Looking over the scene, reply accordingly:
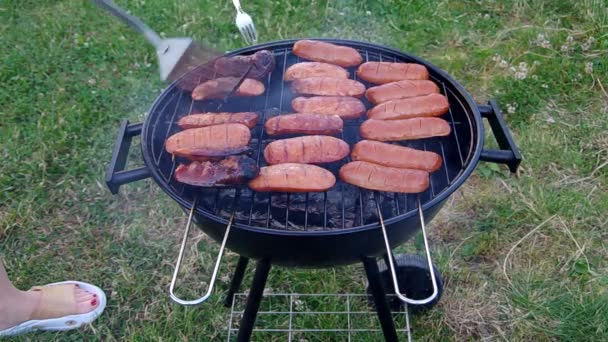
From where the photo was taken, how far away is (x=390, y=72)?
232cm

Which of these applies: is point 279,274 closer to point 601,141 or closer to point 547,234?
point 547,234

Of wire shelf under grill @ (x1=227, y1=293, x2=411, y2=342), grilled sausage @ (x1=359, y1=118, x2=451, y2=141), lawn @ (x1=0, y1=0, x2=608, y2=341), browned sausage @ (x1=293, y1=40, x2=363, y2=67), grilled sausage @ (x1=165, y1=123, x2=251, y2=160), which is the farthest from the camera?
lawn @ (x1=0, y1=0, x2=608, y2=341)

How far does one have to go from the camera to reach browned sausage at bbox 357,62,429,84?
7.57 ft

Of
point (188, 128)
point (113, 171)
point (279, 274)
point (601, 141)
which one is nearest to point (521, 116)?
point (601, 141)

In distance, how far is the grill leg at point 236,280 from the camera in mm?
2584

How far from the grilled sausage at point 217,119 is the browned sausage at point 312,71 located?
0.31m

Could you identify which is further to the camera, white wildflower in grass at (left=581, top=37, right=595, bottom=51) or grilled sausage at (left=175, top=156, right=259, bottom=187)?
white wildflower in grass at (left=581, top=37, right=595, bottom=51)

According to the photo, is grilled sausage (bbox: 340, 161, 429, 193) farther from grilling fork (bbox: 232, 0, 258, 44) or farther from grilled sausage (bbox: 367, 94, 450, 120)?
grilling fork (bbox: 232, 0, 258, 44)

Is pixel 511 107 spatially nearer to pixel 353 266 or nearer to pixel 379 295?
pixel 353 266

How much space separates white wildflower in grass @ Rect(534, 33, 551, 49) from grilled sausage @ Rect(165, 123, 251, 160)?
3.03 metres

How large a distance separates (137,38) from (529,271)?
11.1 ft

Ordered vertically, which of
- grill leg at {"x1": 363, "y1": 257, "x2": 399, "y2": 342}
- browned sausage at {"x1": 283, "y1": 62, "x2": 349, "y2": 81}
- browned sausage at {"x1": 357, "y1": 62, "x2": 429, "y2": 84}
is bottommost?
grill leg at {"x1": 363, "y1": 257, "x2": 399, "y2": 342}


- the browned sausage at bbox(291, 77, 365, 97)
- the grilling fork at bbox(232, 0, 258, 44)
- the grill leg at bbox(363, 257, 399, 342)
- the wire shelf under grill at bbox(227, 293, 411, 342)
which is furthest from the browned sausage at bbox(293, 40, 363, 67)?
the wire shelf under grill at bbox(227, 293, 411, 342)

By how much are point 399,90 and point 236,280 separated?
3.90 ft
